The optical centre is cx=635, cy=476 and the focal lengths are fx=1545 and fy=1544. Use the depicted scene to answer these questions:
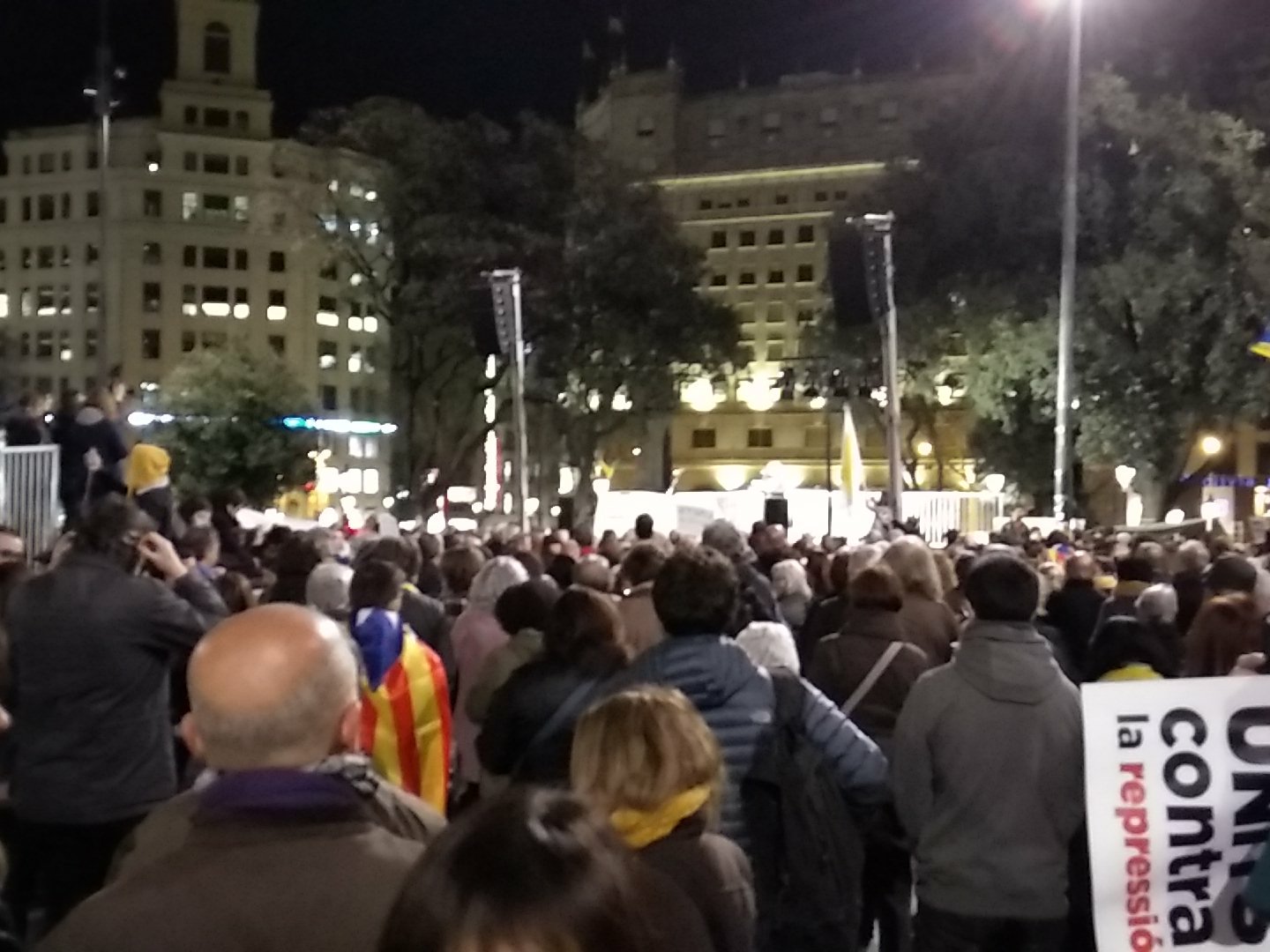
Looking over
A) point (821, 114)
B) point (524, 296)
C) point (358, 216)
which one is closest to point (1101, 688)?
point (524, 296)

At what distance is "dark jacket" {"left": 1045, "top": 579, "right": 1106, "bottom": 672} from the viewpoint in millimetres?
7969

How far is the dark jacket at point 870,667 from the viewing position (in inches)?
224

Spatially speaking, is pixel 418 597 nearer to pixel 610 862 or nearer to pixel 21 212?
pixel 610 862

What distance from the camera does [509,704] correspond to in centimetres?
Answer: 503

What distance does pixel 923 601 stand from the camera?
6980mm

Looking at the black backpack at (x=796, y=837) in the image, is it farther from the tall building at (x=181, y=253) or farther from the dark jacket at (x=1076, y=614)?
the tall building at (x=181, y=253)

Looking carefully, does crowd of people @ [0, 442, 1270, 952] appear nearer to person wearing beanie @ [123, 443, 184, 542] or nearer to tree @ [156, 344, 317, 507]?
person wearing beanie @ [123, 443, 184, 542]

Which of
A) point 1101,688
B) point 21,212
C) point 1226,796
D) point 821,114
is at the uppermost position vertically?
point 821,114

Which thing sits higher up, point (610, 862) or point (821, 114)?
point (821, 114)

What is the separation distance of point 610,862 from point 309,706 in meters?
1.06

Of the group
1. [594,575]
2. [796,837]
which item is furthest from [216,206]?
[796,837]

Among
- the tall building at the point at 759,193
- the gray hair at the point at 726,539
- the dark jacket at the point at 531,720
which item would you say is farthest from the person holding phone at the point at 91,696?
the tall building at the point at 759,193

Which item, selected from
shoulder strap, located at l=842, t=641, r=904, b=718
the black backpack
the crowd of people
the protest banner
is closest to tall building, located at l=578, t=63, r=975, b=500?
the crowd of people

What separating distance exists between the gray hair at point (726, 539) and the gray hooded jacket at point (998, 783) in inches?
166
